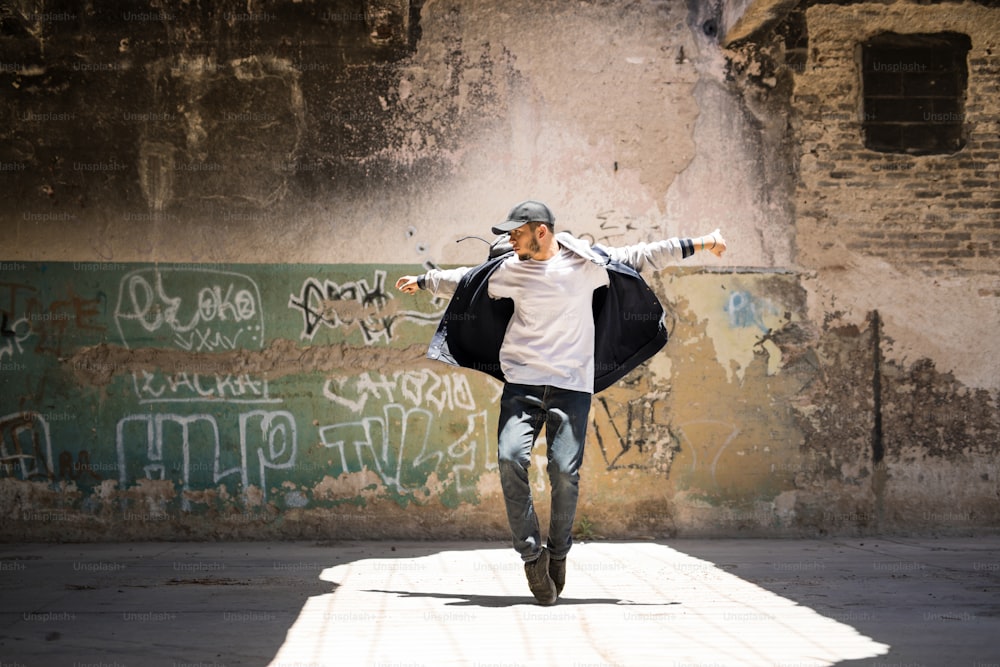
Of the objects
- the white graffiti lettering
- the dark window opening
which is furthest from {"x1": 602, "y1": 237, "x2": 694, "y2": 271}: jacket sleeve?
the dark window opening

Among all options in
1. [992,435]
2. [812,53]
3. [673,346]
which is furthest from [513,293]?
[992,435]

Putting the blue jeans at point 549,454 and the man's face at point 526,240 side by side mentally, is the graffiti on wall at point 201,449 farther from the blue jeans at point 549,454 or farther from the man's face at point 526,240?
the man's face at point 526,240

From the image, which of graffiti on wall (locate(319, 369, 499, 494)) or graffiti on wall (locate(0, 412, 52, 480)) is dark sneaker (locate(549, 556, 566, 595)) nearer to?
graffiti on wall (locate(319, 369, 499, 494))

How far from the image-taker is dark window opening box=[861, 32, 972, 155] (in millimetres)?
7824

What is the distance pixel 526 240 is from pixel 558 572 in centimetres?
162

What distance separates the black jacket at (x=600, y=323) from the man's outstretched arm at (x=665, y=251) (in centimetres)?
5

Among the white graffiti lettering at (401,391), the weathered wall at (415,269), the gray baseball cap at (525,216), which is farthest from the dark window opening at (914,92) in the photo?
the gray baseball cap at (525,216)

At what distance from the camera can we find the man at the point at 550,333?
192 inches

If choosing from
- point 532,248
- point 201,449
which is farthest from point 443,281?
point 201,449

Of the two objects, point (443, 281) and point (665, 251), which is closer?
point (665, 251)

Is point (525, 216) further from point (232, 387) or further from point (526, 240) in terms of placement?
point (232, 387)

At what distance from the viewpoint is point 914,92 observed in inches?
308

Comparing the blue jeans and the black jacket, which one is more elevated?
the black jacket

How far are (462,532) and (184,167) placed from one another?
343 centimetres
